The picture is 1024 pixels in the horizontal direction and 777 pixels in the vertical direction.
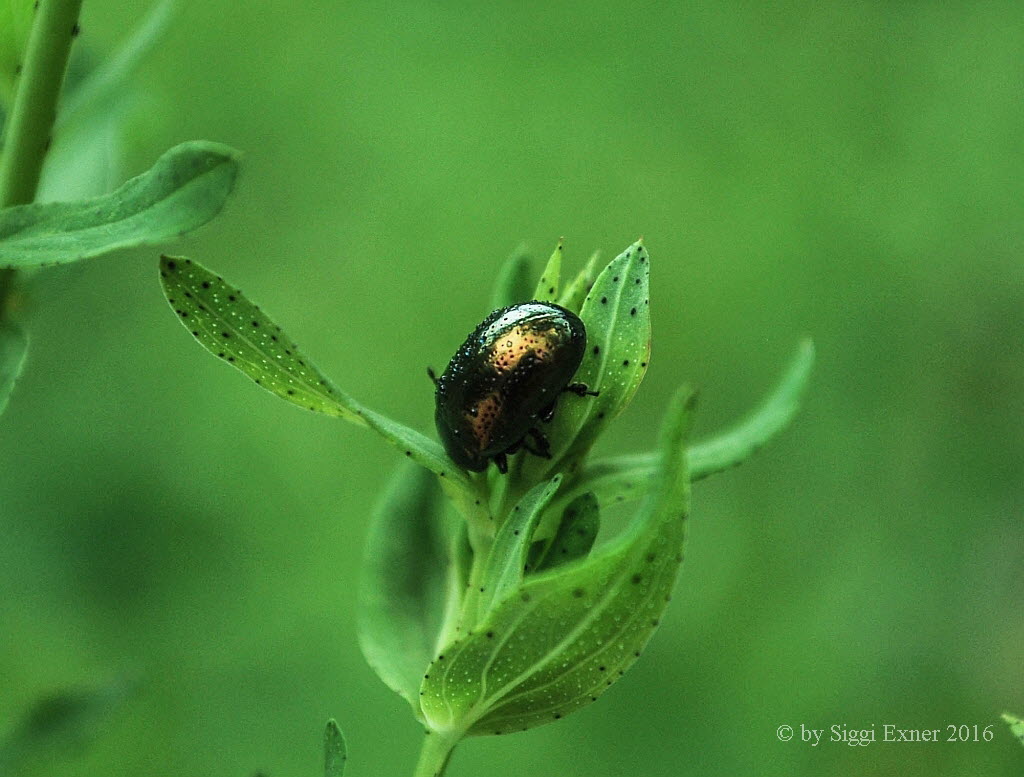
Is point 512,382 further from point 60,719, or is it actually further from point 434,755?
point 60,719

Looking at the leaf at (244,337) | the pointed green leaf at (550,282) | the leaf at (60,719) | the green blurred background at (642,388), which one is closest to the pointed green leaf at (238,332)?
the leaf at (244,337)

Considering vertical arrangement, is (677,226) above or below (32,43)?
above

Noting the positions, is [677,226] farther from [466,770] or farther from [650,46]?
[466,770]

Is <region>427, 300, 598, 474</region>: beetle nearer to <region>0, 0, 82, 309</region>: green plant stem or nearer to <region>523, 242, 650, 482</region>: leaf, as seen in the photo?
<region>523, 242, 650, 482</region>: leaf

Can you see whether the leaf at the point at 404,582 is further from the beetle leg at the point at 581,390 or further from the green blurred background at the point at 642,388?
the green blurred background at the point at 642,388

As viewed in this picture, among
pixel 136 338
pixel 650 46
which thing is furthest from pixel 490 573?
pixel 650 46

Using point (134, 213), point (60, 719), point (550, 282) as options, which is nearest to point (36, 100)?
point (134, 213)

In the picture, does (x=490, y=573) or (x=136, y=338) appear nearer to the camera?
(x=490, y=573)
